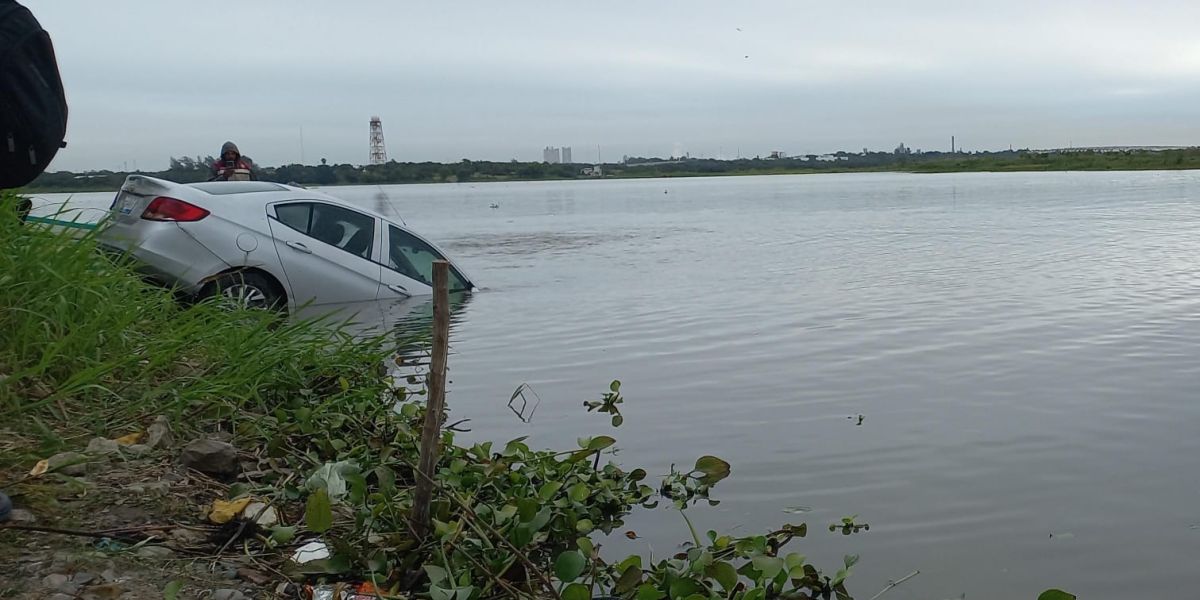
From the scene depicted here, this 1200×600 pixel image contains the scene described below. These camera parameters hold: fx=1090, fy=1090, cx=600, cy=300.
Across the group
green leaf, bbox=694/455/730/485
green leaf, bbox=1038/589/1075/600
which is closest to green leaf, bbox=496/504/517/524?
green leaf, bbox=694/455/730/485

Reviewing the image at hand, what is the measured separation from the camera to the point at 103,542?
3672 millimetres

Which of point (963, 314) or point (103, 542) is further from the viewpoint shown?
point (963, 314)

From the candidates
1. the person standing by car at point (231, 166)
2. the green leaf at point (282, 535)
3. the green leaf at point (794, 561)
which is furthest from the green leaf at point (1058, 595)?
the person standing by car at point (231, 166)

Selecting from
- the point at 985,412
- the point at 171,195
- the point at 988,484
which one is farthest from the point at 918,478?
the point at 171,195

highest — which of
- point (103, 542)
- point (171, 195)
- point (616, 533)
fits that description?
point (171, 195)

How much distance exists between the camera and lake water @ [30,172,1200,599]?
4.82 metres

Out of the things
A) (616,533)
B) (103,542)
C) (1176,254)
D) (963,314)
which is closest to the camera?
(103,542)

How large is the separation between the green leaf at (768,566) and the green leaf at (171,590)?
1.99m

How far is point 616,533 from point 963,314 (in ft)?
24.1

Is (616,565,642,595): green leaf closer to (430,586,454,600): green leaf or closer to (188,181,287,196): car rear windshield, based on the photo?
(430,586,454,600): green leaf

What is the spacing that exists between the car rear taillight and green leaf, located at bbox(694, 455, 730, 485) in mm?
6127

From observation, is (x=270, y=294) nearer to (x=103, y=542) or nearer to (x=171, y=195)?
(x=171, y=195)

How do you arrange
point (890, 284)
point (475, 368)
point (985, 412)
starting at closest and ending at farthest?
point (985, 412), point (475, 368), point (890, 284)

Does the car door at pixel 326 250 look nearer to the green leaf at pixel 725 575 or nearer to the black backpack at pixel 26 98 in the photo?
the black backpack at pixel 26 98
